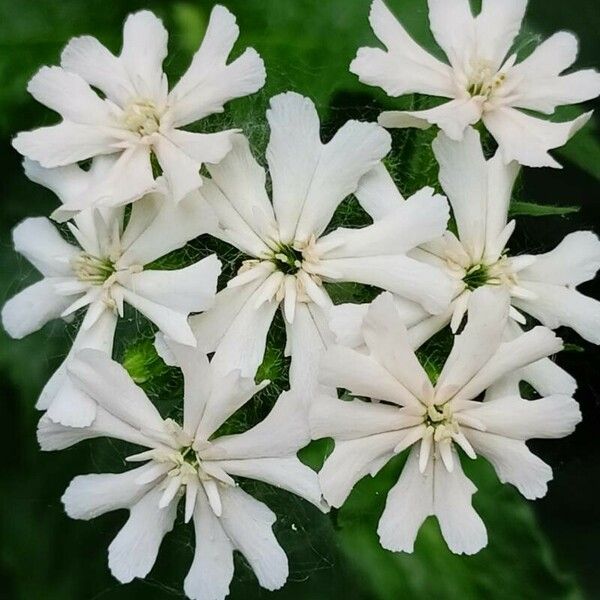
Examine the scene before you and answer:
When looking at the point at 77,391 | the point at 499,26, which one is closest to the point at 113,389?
the point at 77,391

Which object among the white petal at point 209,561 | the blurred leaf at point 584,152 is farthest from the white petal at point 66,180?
the blurred leaf at point 584,152

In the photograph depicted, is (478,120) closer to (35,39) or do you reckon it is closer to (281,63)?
(281,63)

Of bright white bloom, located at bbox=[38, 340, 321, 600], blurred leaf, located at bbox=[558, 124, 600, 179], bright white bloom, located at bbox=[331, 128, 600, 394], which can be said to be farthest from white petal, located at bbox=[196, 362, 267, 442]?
blurred leaf, located at bbox=[558, 124, 600, 179]

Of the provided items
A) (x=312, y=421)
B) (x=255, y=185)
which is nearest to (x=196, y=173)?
(x=255, y=185)

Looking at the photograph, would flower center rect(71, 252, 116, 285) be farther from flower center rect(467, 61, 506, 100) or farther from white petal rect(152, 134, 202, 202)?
flower center rect(467, 61, 506, 100)

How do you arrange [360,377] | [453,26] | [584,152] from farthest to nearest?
[584,152] → [453,26] → [360,377]

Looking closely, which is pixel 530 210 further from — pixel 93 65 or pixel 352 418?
pixel 93 65
